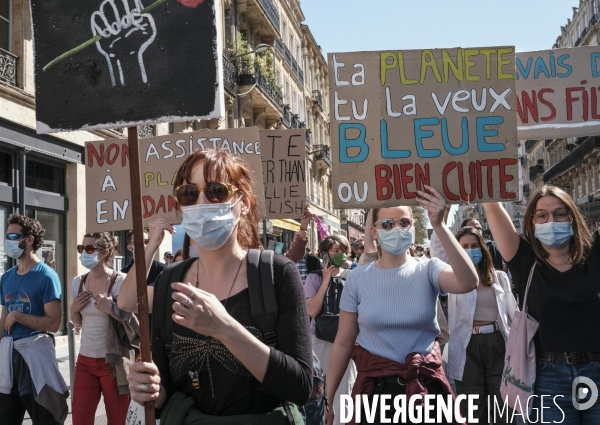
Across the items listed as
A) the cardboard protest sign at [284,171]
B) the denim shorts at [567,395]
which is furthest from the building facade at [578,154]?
the denim shorts at [567,395]

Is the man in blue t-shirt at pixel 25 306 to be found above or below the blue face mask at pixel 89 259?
below

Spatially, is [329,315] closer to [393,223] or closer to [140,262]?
[393,223]

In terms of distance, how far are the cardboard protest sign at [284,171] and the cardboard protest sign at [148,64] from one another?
144 inches

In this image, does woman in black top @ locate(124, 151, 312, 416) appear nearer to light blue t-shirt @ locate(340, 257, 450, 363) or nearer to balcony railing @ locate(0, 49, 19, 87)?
light blue t-shirt @ locate(340, 257, 450, 363)

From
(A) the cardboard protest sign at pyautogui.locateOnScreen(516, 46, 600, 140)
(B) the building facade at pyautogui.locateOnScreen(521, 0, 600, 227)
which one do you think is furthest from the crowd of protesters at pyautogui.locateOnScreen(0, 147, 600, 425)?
(B) the building facade at pyautogui.locateOnScreen(521, 0, 600, 227)

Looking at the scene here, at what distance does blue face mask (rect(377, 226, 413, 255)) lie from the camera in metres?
3.62

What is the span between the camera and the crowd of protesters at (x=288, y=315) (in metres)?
2.10

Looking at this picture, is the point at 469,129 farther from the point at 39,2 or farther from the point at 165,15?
the point at 39,2

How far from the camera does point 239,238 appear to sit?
7.82 ft

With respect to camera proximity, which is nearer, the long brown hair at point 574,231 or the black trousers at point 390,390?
the black trousers at point 390,390

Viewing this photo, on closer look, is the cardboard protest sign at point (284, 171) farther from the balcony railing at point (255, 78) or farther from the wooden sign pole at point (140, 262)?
the balcony railing at point (255, 78)

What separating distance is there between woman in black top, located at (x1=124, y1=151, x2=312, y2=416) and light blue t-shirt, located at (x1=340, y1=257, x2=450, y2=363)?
127 centimetres

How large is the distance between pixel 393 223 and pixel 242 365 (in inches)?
74.9

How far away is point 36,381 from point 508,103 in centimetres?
373
